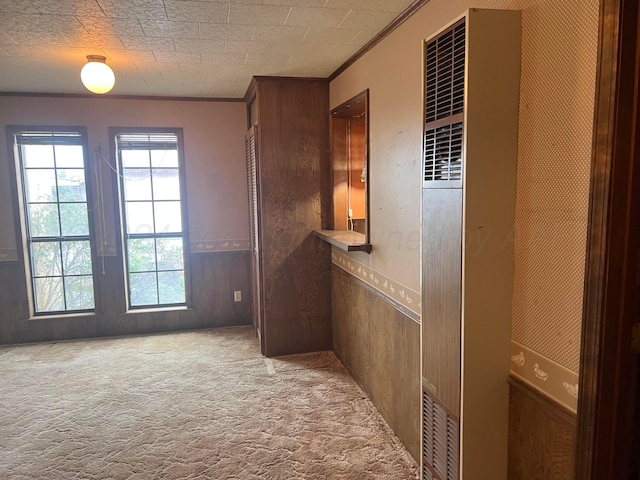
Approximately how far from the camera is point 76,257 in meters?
4.48

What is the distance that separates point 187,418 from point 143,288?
218 cm

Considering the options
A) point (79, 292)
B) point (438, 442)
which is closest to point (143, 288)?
point (79, 292)

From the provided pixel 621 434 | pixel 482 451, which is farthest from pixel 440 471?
pixel 621 434

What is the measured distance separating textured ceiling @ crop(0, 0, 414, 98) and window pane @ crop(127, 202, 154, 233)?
4.33 feet

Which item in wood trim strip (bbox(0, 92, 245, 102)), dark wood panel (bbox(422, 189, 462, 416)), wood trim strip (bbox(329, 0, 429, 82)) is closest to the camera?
dark wood panel (bbox(422, 189, 462, 416))

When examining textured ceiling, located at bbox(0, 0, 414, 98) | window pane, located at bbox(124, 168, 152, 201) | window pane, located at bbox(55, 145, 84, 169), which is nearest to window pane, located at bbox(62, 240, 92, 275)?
window pane, located at bbox(124, 168, 152, 201)

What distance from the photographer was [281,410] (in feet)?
9.75

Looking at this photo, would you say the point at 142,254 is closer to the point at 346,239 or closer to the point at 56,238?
the point at 56,238

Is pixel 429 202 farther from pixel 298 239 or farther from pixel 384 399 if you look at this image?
pixel 298 239

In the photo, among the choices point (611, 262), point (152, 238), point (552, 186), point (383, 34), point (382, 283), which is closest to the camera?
point (611, 262)

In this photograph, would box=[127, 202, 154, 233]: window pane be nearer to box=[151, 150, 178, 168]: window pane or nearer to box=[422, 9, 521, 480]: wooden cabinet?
box=[151, 150, 178, 168]: window pane

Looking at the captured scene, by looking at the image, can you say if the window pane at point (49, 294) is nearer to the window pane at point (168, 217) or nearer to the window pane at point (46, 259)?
the window pane at point (46, 259)

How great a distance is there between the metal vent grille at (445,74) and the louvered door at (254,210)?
7.69 ft

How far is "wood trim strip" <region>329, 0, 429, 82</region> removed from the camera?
2152 mm
